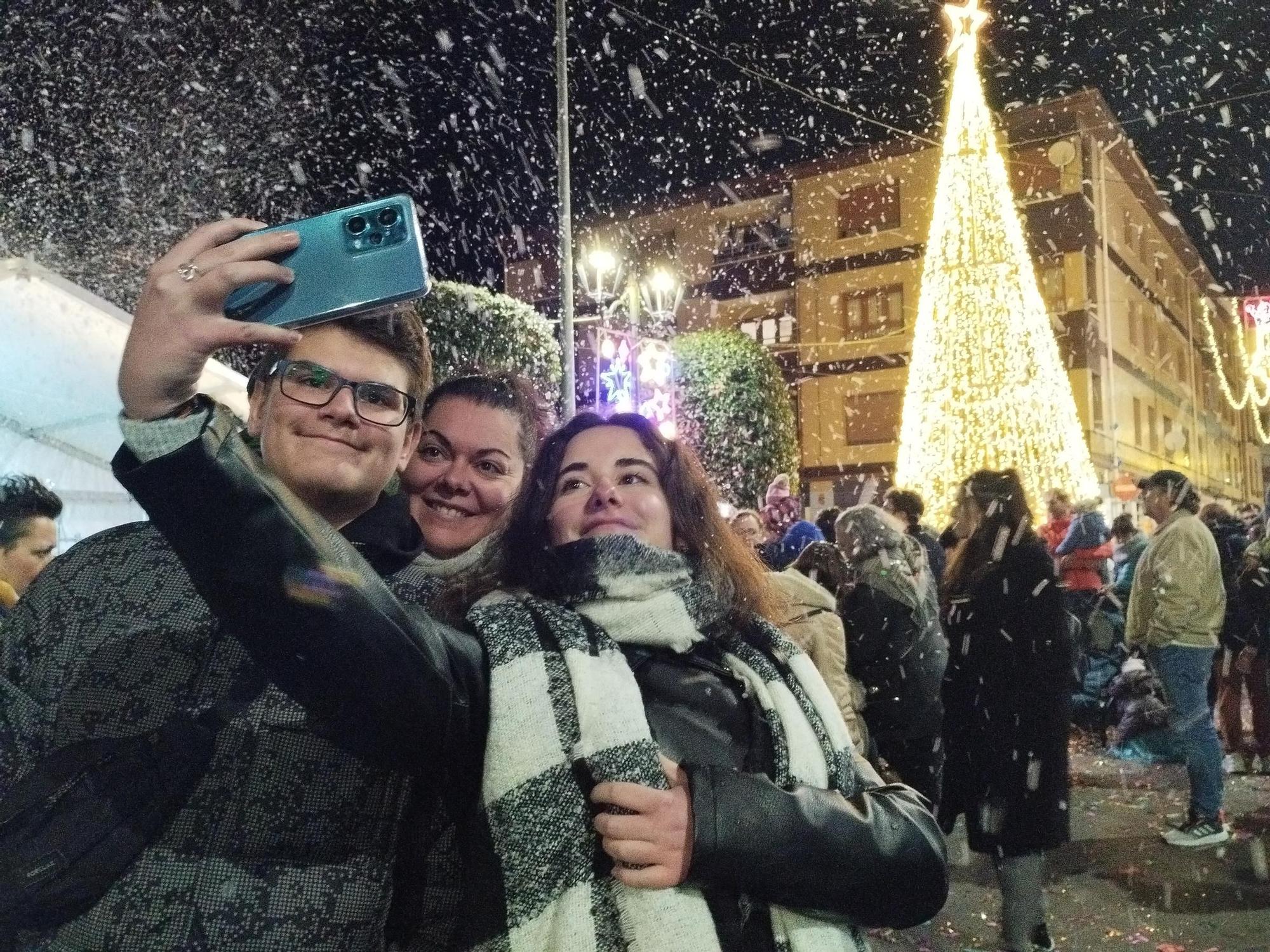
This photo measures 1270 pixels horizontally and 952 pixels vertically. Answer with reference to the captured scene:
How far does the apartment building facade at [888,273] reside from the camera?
29.8 metres

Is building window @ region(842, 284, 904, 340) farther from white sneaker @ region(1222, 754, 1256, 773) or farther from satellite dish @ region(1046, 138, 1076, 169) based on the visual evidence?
white sneaker @ region(1222, 754, 1256, 773)

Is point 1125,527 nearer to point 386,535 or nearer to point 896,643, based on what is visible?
point 896,643

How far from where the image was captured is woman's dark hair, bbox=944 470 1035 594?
4418 millimetres

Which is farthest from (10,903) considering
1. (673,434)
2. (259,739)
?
(673,434)

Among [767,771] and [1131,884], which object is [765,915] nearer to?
[767,771]

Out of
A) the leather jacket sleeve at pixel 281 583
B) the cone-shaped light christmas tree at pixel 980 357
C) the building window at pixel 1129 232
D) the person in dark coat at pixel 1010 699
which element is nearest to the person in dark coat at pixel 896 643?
the person in dark coat at pixel 1010 699

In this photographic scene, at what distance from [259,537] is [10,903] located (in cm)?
68

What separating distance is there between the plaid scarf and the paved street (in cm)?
388

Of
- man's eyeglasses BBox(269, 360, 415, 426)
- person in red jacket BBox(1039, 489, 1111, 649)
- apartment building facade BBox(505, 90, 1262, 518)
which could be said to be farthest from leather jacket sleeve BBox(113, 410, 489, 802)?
apartment building facade BBox(505, 90, 1262, 518)

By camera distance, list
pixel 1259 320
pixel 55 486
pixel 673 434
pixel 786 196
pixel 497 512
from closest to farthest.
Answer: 1. pixel 673 434
2. pixel 497 512
3. pixel 55 486
4. pixel 1259 320
5. pixel 786 196

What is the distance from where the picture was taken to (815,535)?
267 inches

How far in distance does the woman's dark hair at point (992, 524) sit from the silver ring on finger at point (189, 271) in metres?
4.06

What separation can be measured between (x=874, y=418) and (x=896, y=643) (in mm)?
30744

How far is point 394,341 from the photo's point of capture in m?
1.48
